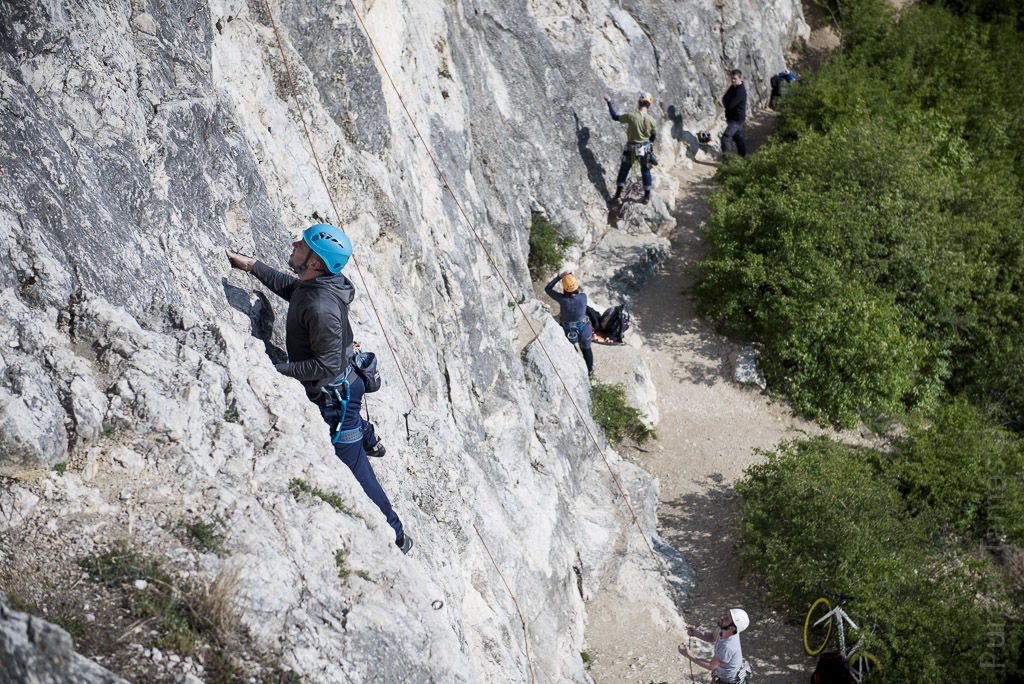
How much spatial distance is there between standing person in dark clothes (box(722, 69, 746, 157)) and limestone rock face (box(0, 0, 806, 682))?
9718 mm

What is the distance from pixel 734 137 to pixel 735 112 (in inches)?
24.9

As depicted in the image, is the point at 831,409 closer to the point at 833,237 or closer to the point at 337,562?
the point at 833,237

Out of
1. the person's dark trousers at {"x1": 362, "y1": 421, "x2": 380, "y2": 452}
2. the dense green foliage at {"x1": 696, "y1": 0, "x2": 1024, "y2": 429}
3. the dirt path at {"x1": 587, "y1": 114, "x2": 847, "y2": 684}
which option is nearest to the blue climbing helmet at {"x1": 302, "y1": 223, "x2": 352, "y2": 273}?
the person's dark trousers at {"x1": 362, "y1": 421, "x2": 380, "y2": 452}

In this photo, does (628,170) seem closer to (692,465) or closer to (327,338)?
(692,465)

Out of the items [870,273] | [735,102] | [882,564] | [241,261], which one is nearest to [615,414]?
[882,564]

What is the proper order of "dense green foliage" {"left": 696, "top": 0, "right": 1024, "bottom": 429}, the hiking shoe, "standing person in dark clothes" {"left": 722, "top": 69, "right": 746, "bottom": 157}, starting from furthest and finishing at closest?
"standing person in dark clothes" {"left": 722, "top": 69, "right": 746, "bottom": 157}, "dense green foliage" {"left": 696, "top": 0, "right": 1024, "bottom": 429}, the hiking shoe

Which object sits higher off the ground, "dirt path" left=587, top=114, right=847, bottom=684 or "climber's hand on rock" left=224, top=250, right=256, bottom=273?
"climber's hand on rock" left=224, top=250, right=256, bottom=273

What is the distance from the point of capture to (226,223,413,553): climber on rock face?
21.3 ft

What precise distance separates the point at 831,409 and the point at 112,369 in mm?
14457

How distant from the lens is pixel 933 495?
14.4 meters

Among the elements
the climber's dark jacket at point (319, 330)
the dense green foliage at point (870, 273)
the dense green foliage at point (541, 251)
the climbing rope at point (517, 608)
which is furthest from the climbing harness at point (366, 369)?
the dense green foliage at point (870, 273)

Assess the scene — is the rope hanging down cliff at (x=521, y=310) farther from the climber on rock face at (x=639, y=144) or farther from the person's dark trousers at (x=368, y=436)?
the climber on rock face at (x=639, y=144)

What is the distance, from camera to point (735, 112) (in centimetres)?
2403

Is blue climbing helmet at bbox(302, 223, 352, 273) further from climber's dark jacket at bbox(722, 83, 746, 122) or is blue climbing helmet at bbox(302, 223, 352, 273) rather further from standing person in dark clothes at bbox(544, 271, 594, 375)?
climber's dark jacket at bbox(722, 83, 746, 122)
